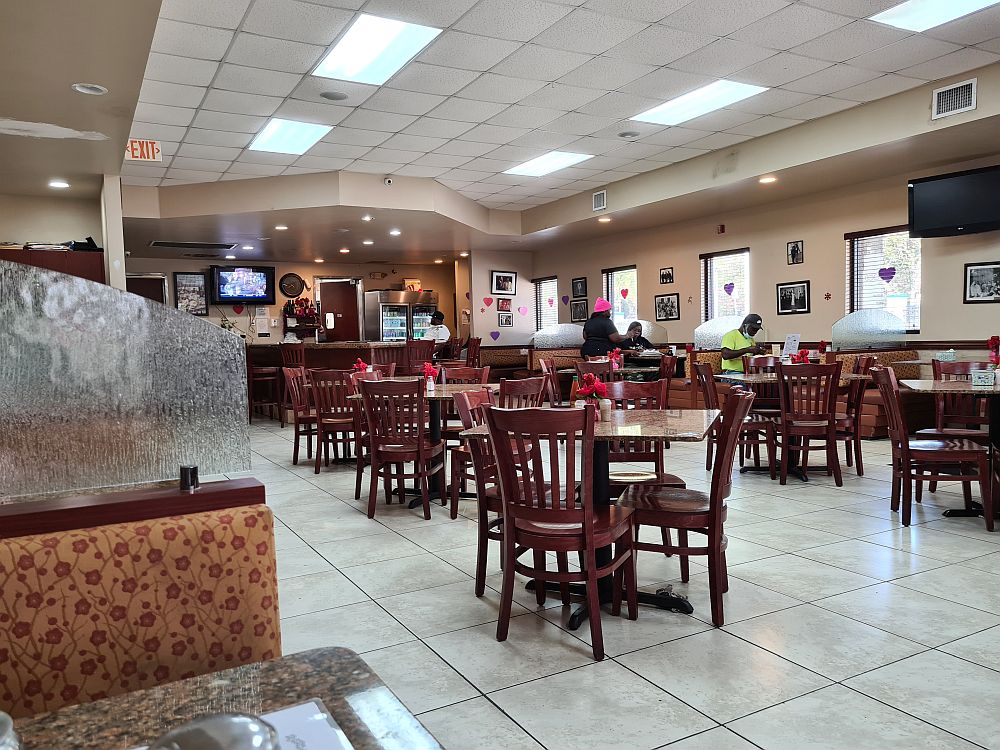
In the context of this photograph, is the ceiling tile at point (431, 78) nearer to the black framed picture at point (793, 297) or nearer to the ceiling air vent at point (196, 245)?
the black framed picture at point (793, 297)

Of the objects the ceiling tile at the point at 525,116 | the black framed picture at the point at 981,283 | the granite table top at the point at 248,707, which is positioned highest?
the ceiling tile at the point at 525,116

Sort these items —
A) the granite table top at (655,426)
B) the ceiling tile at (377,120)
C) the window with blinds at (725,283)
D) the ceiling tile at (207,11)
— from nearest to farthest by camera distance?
the granite table top at (655,426), the ceiling tile at (207,11), the ceiling tile at (377,120), the window with blinds at (725,283)

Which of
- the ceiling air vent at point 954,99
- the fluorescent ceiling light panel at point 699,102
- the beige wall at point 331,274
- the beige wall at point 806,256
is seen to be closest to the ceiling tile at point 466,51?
the fluorescent ceiling light panel at point 699,102

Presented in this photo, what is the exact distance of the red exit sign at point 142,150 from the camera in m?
7.52

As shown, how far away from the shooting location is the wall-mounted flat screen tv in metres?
7.27

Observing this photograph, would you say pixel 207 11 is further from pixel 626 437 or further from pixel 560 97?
pixel 626 437

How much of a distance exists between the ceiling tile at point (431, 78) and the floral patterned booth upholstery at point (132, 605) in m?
5.24

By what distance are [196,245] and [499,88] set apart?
8072 mm

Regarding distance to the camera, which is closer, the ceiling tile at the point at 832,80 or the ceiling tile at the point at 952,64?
the ceiling tile at the point at 952,64

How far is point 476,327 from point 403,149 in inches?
251

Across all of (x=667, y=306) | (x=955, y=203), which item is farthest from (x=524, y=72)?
(x=667, y=306)

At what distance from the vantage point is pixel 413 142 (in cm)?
824

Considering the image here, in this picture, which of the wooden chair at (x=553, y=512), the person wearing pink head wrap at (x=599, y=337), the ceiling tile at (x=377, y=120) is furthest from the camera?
the person wearing pink head wrap at (x=599, y=337)

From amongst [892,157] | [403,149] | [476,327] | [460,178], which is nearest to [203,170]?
[403,149]
